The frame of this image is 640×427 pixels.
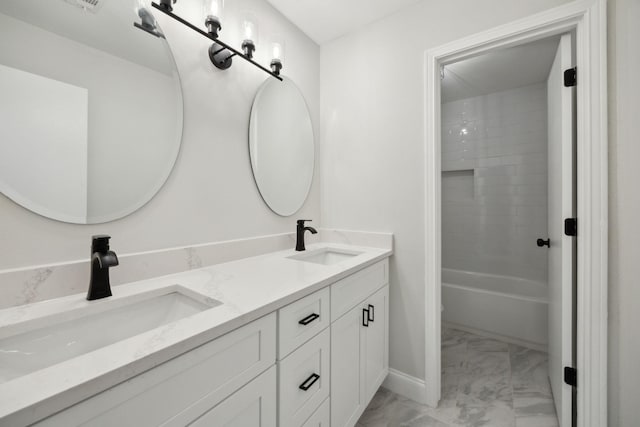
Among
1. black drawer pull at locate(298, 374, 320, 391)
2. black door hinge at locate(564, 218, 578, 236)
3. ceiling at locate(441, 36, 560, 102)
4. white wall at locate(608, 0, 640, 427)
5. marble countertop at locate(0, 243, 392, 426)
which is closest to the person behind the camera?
marble countertop at locate(0, 243, 392, 426)

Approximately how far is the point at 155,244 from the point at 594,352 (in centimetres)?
193

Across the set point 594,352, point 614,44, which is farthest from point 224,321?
point 614,44

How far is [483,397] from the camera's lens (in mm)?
1604

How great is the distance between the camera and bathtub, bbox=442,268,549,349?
215 centimetres

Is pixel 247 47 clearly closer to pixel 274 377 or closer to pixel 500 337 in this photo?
pixel 274 377

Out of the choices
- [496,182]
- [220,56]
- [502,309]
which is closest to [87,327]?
[220,56]

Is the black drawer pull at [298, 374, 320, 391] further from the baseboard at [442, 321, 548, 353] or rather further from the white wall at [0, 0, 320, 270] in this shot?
the baseboard at [442, 321, 548, 353]

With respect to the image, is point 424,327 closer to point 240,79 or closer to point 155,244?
point 155,244

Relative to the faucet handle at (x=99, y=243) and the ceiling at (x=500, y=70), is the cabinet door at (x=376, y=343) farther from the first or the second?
the ceiling at (x=500, y=70)

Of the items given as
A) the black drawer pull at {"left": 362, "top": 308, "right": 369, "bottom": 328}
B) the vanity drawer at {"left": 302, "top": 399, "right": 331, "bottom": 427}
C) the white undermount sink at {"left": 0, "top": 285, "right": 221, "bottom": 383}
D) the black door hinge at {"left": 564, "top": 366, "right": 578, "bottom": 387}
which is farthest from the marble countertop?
the black door hinge at {"left": 564, "top": 366, "right": 578, "bottom": 387}

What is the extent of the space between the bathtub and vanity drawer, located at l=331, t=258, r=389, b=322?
1.33 meters

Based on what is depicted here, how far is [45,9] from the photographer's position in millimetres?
818

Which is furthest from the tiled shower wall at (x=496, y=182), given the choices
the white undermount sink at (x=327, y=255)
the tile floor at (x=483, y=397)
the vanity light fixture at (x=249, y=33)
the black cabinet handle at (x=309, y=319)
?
the black cabinet handle at (x=309, y=319)

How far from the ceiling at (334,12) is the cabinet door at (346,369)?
179cm
